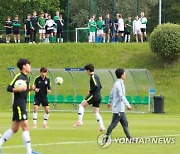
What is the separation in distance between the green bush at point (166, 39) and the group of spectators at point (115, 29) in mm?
4953

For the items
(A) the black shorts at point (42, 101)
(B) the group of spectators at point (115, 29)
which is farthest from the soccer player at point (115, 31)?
(A) the black shorts at point (42, 101)

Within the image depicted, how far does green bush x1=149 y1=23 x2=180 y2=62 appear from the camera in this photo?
161ft

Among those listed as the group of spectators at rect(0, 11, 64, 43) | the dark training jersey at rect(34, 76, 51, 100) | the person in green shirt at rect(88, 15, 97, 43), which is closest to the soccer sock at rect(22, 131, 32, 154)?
the dark training jersey at rect(34, 76, 51, 100)

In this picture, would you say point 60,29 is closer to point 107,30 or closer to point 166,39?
point 107,30

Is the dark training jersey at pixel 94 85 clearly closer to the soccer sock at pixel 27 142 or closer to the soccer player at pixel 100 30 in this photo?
the soccer sock at pixel 27 142

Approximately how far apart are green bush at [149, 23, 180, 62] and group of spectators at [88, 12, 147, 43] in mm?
4953

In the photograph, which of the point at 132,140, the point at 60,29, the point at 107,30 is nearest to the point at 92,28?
the point at 107,30

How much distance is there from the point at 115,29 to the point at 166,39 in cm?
757

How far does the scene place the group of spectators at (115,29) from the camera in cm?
Result: 5499

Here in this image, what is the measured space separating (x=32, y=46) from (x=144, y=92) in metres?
12.9

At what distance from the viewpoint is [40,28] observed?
5469 centimetres

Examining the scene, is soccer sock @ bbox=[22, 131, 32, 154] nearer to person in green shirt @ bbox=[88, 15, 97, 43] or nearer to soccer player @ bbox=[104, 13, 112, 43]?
person in green shirt @ bbox=[88, 15, 97, 43]

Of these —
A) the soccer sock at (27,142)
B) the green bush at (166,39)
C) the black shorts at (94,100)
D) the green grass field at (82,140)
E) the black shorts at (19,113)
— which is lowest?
the green grass field at (82,140)

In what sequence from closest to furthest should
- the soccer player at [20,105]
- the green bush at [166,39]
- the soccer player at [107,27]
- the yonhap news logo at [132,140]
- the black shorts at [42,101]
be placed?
the soccer player at [20,105], the yonhap news logo at [132,140], the black shorts at [42,101], the green bush at [166,39], the soccer player at [107,27]
